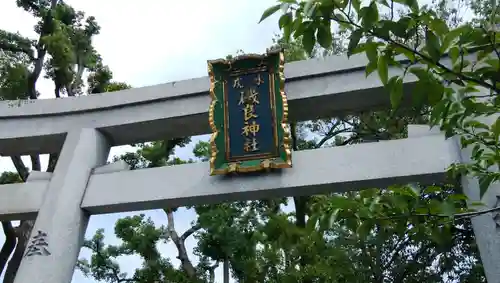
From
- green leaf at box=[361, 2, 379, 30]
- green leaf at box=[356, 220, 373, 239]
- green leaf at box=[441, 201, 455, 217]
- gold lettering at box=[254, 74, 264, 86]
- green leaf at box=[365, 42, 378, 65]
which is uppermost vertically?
gold lettering at box=[254, 74, 264, 86]

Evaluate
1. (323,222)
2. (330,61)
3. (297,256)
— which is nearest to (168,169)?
(330,61)

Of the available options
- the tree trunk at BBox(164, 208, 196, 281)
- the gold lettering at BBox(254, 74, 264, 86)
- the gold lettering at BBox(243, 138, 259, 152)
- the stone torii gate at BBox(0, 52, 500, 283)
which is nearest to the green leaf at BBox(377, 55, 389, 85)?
the stone torii gate at BBox(0, 52, 500, 283)

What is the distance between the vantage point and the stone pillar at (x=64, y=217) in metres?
3.87

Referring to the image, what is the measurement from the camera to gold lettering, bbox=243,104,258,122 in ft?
13.5

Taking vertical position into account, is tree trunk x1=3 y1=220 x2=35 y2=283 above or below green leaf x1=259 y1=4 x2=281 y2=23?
above

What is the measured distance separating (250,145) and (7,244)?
4333mm

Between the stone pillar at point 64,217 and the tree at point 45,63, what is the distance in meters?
2.48

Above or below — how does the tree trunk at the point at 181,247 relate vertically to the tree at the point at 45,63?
below

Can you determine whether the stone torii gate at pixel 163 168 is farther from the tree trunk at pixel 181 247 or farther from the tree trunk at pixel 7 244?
the tree trunk at pixel 181 247

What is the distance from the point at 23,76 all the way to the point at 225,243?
11.1 feet

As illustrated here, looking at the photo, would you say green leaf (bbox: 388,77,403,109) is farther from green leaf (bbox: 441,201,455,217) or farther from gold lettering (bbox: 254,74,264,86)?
gold lettering (bbox: 254,74,264,86)

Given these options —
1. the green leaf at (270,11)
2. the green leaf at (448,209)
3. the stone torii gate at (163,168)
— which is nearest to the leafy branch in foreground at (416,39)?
the green leaf at (270,11)

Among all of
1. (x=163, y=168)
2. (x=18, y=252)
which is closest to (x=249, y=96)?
(x=163, y=168)

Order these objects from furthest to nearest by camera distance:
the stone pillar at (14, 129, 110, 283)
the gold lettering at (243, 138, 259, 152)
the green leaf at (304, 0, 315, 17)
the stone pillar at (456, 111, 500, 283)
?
the gold lettering at (243, 138, 259, 152), the stone pillar at (14, 129, 110, 283), the stone pillar at (456, 111, 500, 283), the green leaf at (304, 0, 315, 17)
